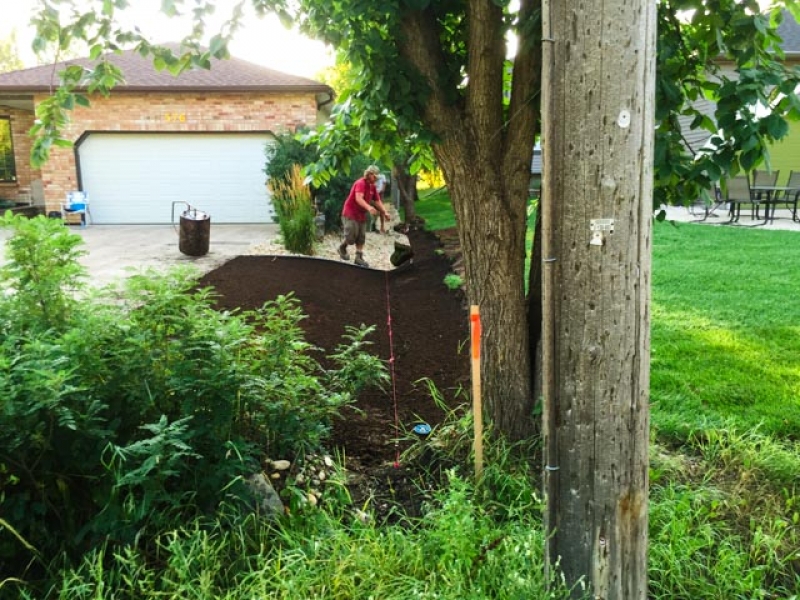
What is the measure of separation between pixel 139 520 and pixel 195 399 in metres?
0.53

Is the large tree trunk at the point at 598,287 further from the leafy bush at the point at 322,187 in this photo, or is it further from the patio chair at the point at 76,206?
the patio chair at the point at 76,206

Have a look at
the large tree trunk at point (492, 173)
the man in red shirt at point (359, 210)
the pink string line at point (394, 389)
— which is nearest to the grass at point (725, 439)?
the large tree trunk at point (492, 173)

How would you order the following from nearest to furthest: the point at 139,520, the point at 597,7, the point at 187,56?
1. the point at 597,7
2. the point at 139,520
3. the point at 187,56

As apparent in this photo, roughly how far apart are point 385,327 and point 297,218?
213 inches

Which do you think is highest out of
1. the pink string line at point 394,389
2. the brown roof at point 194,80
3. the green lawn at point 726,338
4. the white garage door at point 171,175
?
the brown roof at point 194,80

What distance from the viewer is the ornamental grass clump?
11.9 meters

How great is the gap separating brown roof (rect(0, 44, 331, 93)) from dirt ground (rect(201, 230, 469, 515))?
659cm

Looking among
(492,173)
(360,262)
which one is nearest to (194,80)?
(360,262)

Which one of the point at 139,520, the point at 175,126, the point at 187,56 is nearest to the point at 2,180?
the point at 175,126

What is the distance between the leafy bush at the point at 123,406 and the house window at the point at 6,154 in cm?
2036

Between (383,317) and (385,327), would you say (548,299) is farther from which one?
(383,317)

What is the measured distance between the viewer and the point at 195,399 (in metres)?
2.80

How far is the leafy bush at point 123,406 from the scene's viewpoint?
8.04 ft

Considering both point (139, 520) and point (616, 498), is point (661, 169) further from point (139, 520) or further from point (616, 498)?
point (139, 520)
